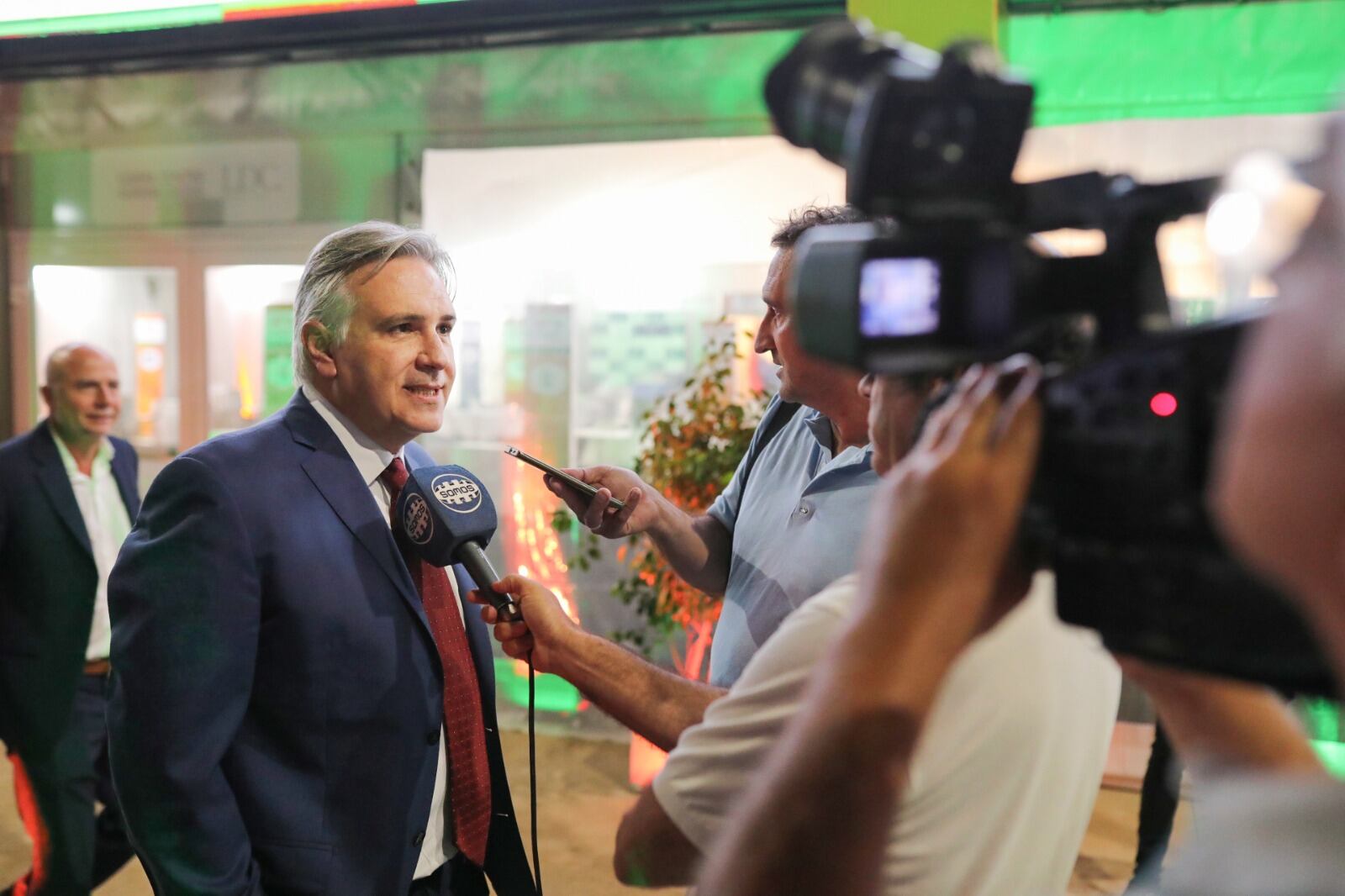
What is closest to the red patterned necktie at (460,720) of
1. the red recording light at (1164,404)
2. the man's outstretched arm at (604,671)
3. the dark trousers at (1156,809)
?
the man's outstretched arm at (604,671)

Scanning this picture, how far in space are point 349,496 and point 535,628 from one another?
0.40m

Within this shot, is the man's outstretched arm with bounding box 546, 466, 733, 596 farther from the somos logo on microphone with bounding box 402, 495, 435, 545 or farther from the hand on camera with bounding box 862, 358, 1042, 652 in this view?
the hand on camera with bounding box 862, 358, 1042, 652

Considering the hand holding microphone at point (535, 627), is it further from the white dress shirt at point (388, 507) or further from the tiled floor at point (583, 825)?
the tiled floor at point (583, 825)

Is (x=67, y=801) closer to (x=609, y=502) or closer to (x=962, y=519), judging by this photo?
(x=609, y=502)

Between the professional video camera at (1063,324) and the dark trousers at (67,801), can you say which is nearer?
the professional video camera at (1063,324)

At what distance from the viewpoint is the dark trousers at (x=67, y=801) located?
10.4ft

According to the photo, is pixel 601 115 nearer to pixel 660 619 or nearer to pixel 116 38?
pixel 116 38

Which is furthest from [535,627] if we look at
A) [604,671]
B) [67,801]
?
[67,801]

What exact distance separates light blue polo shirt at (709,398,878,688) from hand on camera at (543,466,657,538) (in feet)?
0.60

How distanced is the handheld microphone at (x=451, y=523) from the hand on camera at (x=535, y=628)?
0.05ft

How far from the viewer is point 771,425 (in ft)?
7.05

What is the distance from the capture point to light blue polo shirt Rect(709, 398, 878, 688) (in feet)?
5.60

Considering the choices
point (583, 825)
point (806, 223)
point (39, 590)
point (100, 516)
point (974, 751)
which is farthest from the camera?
point (583, 825)

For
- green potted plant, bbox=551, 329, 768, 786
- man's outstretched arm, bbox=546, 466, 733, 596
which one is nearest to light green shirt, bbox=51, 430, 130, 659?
green potted plant, bbox=551, 329, 768, 786
